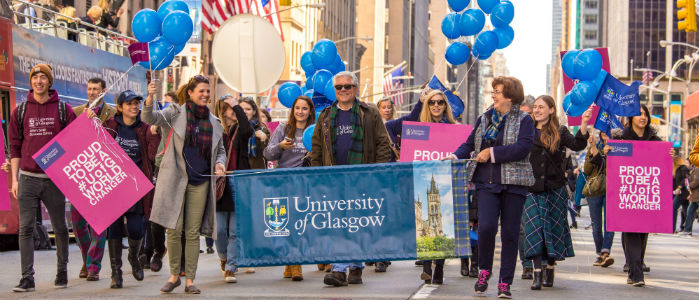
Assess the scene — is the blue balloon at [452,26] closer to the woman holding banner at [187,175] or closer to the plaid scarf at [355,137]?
the plaid scarf at [355,137]

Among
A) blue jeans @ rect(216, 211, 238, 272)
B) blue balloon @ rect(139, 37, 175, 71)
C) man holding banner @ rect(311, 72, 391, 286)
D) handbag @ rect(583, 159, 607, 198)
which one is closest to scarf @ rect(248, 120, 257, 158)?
blue jeans @ rect(216, 211, 238, 272)

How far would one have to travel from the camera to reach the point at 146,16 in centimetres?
1163

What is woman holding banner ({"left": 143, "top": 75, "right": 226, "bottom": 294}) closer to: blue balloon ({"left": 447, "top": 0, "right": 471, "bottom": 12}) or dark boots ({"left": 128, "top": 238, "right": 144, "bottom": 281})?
dark boots ({"left": 128, "top": 238, "right": 144, "bottom": 281})

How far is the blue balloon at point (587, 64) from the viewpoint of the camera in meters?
12.7

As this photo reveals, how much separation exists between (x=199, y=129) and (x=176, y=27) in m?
1.88

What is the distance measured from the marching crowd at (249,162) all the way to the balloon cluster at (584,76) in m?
0.58

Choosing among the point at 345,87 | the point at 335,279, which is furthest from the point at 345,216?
the point at 345,87

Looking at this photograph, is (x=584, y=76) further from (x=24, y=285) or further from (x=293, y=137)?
(x=24, y=285)

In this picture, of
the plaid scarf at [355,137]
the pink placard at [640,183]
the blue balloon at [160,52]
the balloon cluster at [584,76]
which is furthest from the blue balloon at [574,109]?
the blue balloon at [160,52]

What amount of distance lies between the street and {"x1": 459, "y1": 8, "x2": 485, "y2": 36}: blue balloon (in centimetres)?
345

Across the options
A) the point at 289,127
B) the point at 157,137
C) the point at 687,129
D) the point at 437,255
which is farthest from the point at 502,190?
the point at 687,129

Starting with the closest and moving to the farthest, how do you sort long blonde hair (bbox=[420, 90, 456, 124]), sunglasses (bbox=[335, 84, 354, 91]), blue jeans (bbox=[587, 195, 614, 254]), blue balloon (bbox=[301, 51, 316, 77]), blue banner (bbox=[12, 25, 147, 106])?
sunglasses (bbox=[335, 84, 354, 91])
long blonde hair (bbox=[420, 90, 456, 124])
blue jeans (bbox=[587, 195, 614, 254])
blue banner (bbox=[12, 25, 147, 106])
blue balloon (bbox=[301, 51, 316, 77])

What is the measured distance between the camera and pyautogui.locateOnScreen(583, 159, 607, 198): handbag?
13.1 metres

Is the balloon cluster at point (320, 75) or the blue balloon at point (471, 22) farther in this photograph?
the blue balloon at point (471, 22)
